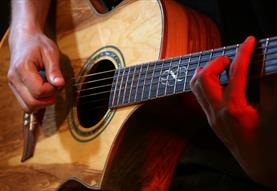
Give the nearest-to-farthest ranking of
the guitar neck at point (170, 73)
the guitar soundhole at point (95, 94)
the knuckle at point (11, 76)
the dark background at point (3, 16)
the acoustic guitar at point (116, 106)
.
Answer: the guitar neck at point (170, 73) → the acoustic guitar at point (116, 106) → the guitar soundhole at point (95, 94) → the knuckle at point (11, 76) → the dark background at point (3, 16)

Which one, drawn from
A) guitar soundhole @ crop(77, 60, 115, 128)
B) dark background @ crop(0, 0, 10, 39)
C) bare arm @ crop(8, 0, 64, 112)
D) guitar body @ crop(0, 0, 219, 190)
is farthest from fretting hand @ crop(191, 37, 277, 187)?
dark background @ crop(0, 0, 10, 39)

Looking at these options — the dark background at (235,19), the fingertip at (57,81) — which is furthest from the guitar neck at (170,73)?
the dark background at (235,19)

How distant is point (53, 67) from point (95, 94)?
0.44 ft

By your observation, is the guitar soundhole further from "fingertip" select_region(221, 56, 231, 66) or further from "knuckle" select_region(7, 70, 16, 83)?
"fingertip" select_region(221, 56, 231, 66)

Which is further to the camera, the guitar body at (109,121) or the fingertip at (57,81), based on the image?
the fingertip at (57,81)

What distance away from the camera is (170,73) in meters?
0.85

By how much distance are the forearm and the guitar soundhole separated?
0.26 m

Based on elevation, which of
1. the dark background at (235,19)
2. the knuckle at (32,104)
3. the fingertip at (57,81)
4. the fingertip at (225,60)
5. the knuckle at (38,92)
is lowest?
the knuckle at (32,104)

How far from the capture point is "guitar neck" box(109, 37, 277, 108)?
71cm

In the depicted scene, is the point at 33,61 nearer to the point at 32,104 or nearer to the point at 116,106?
the point at 32,104

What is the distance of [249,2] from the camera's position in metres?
1.05

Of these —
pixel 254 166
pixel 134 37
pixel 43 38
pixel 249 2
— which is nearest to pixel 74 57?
pixel 43 38

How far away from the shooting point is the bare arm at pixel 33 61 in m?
1.07

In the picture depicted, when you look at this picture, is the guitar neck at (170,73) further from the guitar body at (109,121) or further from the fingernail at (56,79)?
the fingernail at (56,79)
